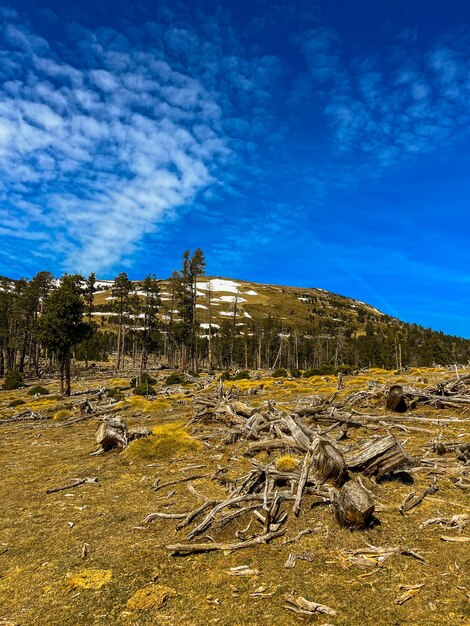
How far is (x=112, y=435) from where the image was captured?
15.1 metres

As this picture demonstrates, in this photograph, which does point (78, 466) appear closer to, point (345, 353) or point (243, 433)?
point (243, 433)

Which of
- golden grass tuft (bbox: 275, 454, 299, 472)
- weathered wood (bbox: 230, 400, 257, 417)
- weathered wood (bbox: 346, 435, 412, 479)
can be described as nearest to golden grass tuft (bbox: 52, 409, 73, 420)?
weathered wood (bbox: 230, 400, 257, 417)

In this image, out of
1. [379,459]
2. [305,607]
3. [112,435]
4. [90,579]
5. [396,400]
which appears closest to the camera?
[305,607]

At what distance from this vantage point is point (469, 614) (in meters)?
4.95

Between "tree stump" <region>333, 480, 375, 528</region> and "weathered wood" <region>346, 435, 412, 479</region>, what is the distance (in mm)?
1766

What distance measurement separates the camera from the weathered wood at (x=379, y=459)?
9227mm

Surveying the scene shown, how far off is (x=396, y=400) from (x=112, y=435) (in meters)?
11.8

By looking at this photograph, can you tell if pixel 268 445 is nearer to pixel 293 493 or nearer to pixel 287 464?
pixel 287 464

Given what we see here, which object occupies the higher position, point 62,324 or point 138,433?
point 62,324

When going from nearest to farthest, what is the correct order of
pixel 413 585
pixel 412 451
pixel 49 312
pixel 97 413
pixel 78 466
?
pixel 413 585 → pixel 412 451 → pixel 78 466 → pixel 97 413 → pixel 49 312

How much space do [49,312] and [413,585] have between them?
129 ft

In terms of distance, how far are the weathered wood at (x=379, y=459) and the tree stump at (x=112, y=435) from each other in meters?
9.26

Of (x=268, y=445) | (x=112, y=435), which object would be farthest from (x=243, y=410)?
(x=112, y=435)

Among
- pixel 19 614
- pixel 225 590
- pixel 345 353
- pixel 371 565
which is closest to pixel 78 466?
pixel 19 614
